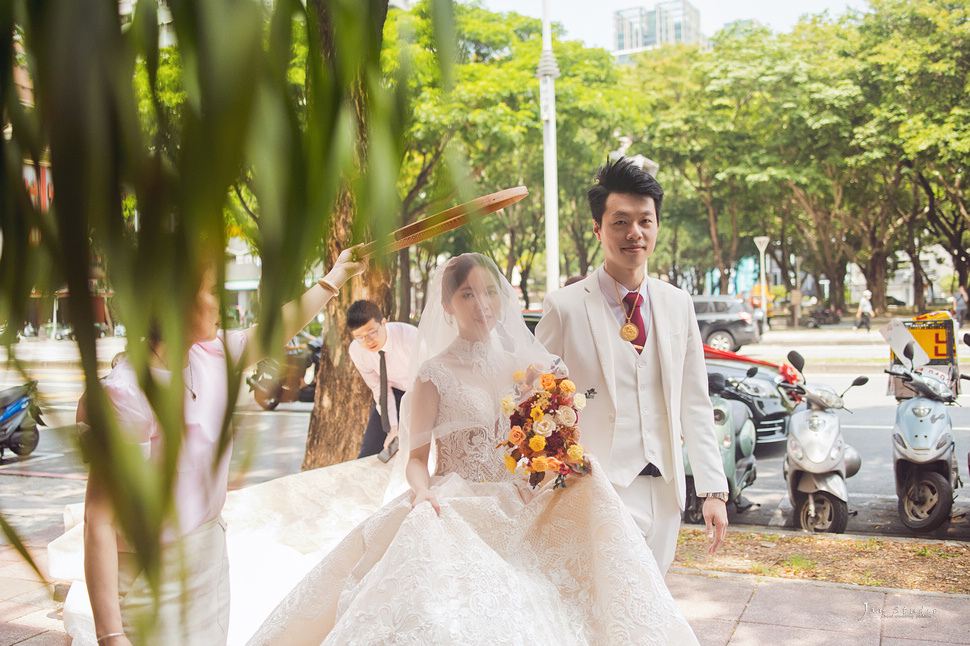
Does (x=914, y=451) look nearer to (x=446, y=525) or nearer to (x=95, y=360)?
(x=446, y=525)

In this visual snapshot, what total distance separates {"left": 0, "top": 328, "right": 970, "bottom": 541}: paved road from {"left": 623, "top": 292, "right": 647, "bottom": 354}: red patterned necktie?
1173 mm

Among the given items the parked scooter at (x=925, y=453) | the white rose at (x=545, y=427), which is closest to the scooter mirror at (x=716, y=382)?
the parked scooter at (x=925, y=453)

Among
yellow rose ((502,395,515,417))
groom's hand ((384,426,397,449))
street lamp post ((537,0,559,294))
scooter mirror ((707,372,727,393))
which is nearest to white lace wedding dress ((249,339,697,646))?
yellow rose ((502,395,515,417))

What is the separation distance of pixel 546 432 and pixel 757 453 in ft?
21.9

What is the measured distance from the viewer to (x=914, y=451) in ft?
17.4

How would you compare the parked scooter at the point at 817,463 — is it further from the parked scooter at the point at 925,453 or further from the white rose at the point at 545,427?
the white rose at the point at 545,427

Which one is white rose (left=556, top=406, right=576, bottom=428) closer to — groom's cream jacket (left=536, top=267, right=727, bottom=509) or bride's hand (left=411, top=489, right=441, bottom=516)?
groom's cream jacket (left=536, top=267, right=727, bottom=509)

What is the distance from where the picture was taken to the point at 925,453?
17.3 feet

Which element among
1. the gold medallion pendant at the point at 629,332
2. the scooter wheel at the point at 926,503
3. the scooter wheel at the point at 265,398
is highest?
the scooter wheel at the point at 265,398

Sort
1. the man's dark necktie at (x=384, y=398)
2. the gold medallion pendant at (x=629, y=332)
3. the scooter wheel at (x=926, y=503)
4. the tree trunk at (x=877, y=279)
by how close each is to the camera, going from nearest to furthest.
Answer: the gold medallion pendant at (x=629, y=332) < the man's dark necktie at (x=384, y=398) < the scooter wheel at (x=926, y=503) < the tree trunk at (x=877, y=279)

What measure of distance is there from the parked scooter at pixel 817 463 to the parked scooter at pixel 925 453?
0.33m

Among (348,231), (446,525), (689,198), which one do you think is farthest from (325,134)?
(689,198)

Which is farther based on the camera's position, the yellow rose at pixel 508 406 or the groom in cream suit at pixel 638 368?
the groom in cream suit at pixel 638 368

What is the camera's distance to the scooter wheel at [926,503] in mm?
5320
